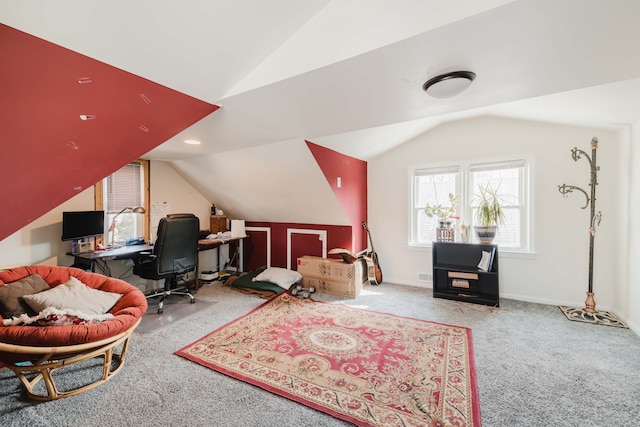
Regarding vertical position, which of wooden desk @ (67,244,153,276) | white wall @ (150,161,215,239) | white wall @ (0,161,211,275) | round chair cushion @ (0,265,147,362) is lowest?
round chair cushion @ (0,265,147,362)

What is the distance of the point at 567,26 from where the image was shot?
111 centimetres

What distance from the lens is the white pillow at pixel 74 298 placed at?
2.02 m

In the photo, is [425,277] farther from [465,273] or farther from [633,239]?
[633,239]

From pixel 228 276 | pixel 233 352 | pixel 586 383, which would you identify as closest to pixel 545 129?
pixel 586 383

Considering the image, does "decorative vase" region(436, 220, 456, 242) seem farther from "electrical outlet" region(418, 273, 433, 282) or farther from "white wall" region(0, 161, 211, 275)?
"white wall" region(0, 161, 211, 275)

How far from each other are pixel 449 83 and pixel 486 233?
2.69 m

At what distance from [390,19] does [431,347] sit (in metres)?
2.48

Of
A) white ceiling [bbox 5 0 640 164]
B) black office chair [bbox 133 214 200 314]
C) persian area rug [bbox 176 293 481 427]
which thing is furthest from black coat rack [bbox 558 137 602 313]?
black office chair [bbox 133 214 200 314]

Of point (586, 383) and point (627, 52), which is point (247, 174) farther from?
point (586, 383)

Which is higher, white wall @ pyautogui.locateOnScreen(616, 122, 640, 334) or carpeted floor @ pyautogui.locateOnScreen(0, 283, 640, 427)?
white wall @ pyautogui.locateOnScreen(616, 122, 640, 334)

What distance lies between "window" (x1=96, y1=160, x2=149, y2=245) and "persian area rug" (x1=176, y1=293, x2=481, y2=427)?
2245mm

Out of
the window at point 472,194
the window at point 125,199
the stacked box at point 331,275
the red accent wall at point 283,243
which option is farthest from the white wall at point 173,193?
the window at point 472,194

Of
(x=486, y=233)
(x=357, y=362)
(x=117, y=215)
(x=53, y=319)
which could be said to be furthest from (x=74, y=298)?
(x=486, y=233)

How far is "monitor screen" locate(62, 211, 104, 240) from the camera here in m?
2.93
